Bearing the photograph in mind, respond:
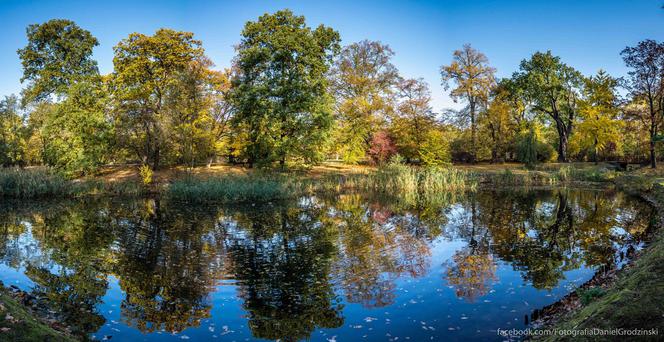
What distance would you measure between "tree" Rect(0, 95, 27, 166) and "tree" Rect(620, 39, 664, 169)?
61.9 m

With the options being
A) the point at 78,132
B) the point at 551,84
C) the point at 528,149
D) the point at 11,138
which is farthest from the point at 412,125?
the point at 11,138

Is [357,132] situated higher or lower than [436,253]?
higher

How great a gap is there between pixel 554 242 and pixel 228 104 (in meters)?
31.9

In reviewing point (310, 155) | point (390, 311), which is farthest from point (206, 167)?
point (390, 311)

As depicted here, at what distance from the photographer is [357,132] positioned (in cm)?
3828

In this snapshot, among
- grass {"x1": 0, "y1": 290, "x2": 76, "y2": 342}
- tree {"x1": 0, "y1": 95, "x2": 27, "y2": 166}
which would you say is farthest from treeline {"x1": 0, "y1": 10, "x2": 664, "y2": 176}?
grass {"x1": 0, "y1": 290, "x2": 76, "y2": 342}

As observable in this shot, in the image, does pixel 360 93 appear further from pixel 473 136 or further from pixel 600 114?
pixel 600 114

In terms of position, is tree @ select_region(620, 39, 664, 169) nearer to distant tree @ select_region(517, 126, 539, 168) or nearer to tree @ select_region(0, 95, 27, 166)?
distant tree @ select_region(517, 126, 539, 168)

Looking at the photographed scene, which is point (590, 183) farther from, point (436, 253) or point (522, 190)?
point (436, 253)

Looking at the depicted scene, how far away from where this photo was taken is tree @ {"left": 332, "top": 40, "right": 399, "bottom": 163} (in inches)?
1512

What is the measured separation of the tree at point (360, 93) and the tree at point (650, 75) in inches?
765

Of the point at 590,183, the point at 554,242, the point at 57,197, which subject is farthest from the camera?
the point at 590,183

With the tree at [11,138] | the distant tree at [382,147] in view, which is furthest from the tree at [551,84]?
the tree at [11,138]

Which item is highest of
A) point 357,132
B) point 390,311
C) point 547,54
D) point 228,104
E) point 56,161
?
point 547,54
